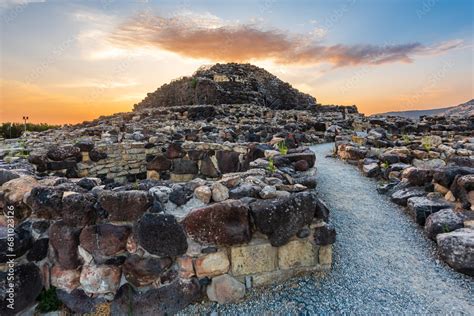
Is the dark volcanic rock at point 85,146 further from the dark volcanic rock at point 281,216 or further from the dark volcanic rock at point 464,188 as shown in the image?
the dark volcanic rock at point 464,188

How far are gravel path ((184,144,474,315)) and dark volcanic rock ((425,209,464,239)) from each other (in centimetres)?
17

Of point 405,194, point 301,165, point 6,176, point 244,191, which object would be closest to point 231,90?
point 301,165

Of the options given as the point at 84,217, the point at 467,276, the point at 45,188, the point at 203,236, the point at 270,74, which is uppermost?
the point at 270,74

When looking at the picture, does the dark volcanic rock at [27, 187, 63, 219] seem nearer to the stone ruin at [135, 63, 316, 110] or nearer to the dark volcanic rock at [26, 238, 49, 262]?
the dark volcanic rock at [26, 238, 49, 262]

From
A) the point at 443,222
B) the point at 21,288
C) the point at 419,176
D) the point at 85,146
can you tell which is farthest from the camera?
the point at 85,146

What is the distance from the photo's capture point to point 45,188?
344 cm

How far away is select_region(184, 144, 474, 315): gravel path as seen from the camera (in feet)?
10.1

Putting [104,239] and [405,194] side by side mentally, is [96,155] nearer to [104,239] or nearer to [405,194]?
[104,239]

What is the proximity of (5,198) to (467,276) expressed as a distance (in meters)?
5.52

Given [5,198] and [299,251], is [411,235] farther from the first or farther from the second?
[5,198]

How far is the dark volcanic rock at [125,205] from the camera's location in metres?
3.25

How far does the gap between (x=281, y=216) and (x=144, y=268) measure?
5.12ft

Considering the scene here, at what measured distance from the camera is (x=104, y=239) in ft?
10.6

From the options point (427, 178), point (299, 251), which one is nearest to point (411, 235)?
point (427, 178)
